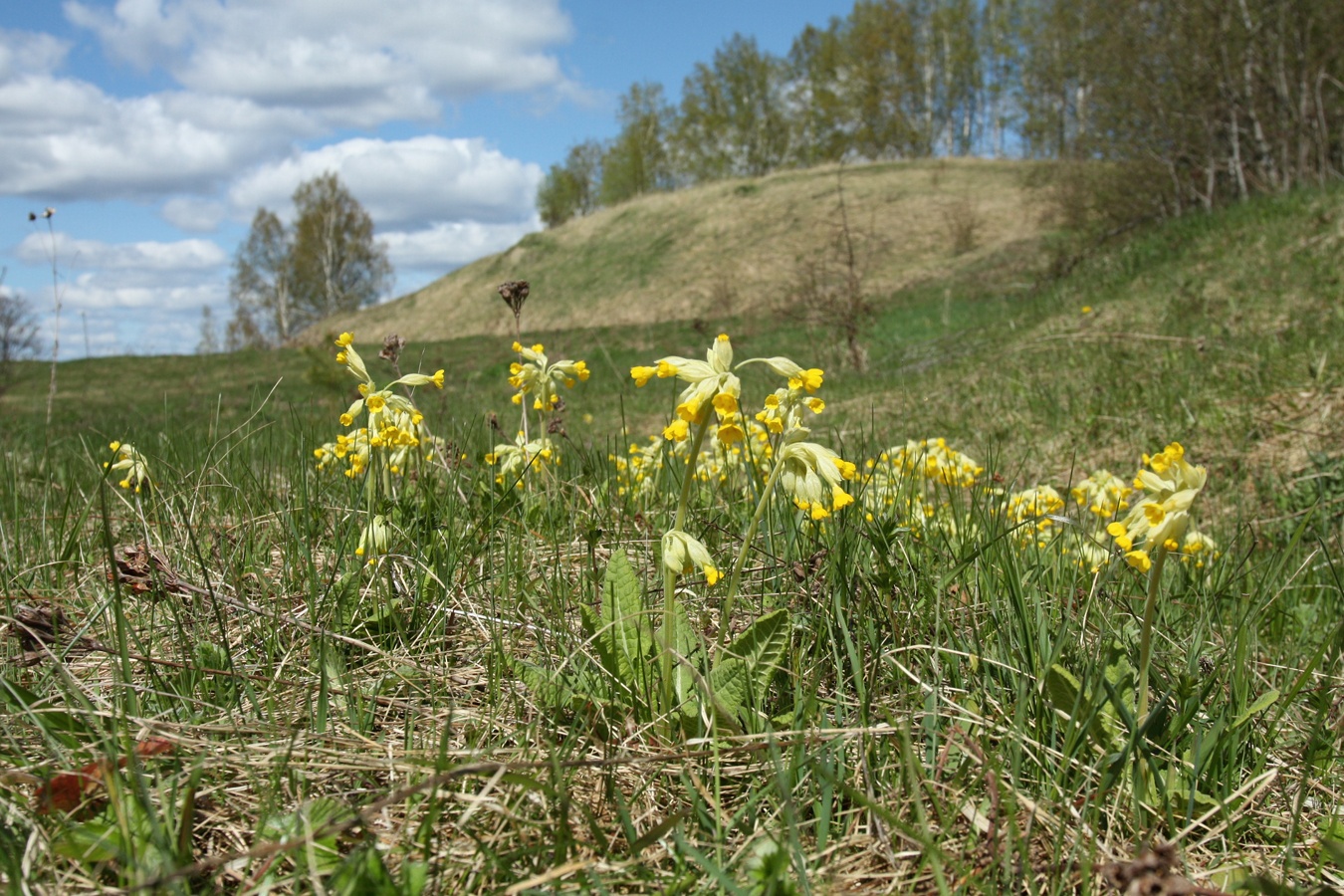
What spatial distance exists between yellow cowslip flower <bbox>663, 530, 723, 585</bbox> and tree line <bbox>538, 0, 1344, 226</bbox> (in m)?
13.3

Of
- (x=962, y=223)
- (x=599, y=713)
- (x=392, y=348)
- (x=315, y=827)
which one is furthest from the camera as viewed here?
(x=962, y=223)

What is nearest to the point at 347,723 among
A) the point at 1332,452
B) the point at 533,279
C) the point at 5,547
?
the point at 5,547

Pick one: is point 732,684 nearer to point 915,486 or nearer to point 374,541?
point 374,541


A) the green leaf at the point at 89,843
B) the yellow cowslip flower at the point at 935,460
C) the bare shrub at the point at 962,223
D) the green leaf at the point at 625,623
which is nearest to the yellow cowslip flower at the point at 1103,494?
the yellow cowslip flower at the point at 935,460

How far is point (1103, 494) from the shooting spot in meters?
3.14

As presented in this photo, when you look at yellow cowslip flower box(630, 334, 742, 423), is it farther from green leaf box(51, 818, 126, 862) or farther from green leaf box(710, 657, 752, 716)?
green leaf box(51, 818, 126, 862)

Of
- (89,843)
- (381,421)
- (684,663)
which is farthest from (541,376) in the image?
(89,843)

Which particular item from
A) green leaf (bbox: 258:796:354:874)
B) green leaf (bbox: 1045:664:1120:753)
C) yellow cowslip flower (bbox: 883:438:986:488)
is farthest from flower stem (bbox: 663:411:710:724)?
yellow cowslip flower (bbox: 883:438:986:488)

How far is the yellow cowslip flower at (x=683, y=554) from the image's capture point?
145 cm

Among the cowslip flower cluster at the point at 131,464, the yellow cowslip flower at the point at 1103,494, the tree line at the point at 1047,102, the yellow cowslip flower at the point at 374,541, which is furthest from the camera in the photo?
the tree line at the point at 1047,102

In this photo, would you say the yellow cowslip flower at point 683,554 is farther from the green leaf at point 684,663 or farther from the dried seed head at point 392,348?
the dried seed head at point 392,348

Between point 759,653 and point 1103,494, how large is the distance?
7.01ft

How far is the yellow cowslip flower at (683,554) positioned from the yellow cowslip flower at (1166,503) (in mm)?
684

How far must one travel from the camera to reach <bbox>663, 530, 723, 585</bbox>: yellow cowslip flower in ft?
4.77
